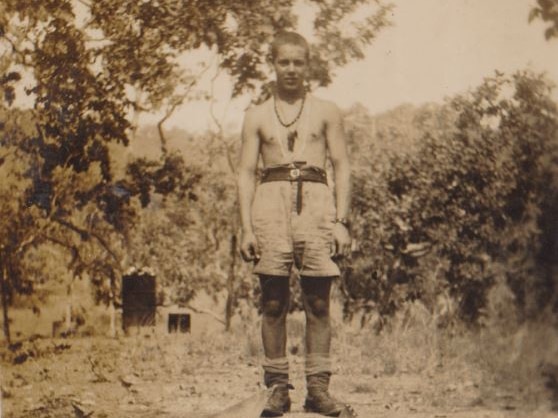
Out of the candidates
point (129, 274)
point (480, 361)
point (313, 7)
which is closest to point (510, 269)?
point (480, 361)

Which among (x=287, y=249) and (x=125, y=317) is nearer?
(x=287, y=249)

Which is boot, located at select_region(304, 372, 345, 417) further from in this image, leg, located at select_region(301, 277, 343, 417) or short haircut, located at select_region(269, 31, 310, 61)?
short haircut, located at select_region(269, 31, 310, 61)

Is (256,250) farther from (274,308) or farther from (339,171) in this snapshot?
(339,171)

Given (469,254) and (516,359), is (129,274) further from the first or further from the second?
(516,359)

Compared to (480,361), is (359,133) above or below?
above

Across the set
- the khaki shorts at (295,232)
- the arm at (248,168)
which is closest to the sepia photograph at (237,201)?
the arm at (248,168)

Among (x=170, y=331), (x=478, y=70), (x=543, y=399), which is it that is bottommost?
(x=543, y=399)
